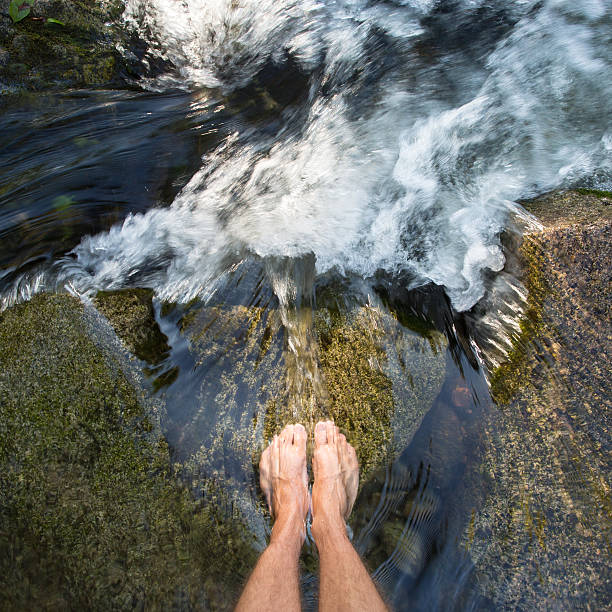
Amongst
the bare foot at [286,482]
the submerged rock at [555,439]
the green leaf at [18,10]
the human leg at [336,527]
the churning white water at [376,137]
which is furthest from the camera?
the green leaf at [18,10]

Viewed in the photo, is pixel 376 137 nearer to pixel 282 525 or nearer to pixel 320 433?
pixel 320 433

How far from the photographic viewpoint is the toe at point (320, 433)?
7.93ft

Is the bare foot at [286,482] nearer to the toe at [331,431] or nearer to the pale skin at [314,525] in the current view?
the pale skin at [314,525]

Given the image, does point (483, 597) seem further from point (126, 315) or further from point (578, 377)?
point (126, 315)

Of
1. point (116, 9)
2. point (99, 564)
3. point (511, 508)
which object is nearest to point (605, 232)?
point (511, 508)

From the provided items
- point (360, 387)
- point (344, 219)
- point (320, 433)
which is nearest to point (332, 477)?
point (320, 433)

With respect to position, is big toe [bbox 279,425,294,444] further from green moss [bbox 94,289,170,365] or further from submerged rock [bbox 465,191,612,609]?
submerged rock [bbox 465,191,612,609]

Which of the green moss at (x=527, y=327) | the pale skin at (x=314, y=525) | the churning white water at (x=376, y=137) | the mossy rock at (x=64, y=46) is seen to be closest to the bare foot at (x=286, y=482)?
the pale skin at (x=314, y=525)

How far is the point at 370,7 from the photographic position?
2.88 metres

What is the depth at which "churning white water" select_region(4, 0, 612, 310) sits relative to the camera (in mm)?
2553

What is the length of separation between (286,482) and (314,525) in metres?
Answer: 0.27

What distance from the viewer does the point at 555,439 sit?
223 cm

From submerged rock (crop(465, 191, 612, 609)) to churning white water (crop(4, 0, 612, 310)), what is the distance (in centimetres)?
35

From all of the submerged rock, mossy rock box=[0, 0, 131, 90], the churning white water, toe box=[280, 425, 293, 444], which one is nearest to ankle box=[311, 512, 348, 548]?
toe box=[280, 425, 293, 444]
